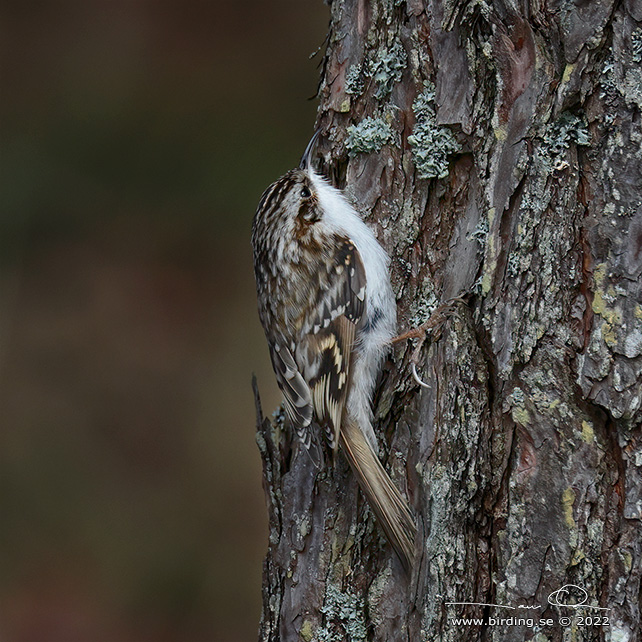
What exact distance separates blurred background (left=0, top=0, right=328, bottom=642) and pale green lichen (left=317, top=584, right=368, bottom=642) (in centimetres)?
153

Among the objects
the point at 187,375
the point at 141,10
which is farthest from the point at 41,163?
the point at 187,375

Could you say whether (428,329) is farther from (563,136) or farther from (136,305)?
(136,305)

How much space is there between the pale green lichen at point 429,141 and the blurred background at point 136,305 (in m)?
1.68

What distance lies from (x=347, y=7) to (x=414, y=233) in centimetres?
57

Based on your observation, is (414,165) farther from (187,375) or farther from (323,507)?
(187,375)

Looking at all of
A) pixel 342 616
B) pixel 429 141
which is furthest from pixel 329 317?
pixel 342 616

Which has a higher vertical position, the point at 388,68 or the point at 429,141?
the point at 388,68

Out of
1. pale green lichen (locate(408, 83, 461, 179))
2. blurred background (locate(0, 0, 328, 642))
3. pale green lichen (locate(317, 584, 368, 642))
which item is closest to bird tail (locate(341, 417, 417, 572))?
pale green lichen (locate(317, 584, 368, 642))

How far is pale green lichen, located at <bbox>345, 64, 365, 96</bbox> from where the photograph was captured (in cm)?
173

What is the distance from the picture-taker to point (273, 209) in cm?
205

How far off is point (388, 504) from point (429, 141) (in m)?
0.76

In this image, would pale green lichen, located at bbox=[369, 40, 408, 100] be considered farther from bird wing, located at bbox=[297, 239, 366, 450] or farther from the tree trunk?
bird wing, located at bbox=[297, 239, 366, 450]

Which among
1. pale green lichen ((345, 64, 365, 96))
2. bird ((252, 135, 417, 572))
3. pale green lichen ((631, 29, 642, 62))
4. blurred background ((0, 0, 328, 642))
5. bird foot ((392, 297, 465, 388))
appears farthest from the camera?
blurred background ((0, 0, 328, 642))

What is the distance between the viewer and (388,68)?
5.49ft
